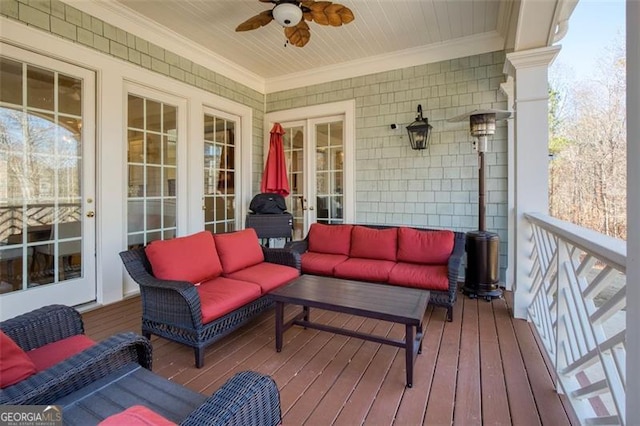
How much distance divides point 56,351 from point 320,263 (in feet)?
8.02

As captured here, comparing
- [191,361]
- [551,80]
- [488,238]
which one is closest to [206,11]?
[191,361]

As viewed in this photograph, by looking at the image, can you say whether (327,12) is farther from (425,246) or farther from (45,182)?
(45,182)

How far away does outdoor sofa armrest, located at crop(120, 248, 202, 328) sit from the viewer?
212cm

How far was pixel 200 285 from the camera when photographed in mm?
2627

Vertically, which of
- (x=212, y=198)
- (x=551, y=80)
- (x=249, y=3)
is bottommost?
(x=212, y=198)

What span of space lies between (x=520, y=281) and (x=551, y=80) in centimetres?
310

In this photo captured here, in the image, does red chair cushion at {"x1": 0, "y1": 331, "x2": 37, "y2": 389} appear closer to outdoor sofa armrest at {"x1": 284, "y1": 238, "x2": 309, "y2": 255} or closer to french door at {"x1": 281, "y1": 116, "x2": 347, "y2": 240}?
outdoor sofa armrest at {"x1": 284, "y1": 238, "x2": 309, "y2": 255}

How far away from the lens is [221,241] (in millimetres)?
3033

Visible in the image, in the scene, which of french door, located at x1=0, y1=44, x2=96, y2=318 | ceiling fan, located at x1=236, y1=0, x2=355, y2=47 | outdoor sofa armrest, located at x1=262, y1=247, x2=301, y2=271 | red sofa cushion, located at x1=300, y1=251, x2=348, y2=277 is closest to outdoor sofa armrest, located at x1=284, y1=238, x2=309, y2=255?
red sofa cushion, located at x1=300, y1=251, x2=348, y2=277

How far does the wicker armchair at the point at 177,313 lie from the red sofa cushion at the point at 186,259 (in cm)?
11

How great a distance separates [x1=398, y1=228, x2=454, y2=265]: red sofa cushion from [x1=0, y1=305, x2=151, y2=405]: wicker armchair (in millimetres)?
2724

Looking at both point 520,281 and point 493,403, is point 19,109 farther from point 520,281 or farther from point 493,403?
point 520,281

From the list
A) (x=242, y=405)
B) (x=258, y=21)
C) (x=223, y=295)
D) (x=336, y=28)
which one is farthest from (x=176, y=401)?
(x=336, y=28)

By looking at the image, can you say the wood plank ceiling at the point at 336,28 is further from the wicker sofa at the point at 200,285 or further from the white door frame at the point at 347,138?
the wicker sofa at the point at 200,285
